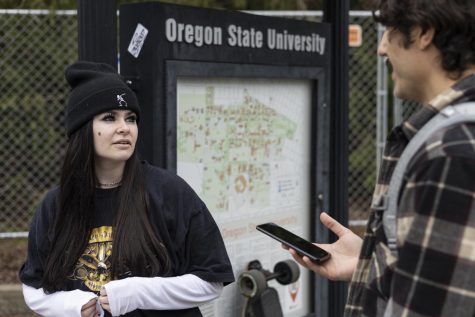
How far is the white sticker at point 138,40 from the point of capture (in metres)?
2.98

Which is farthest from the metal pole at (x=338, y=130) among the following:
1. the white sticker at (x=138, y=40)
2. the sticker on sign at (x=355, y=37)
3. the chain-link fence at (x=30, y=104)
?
the sticker on sign at (x=355, y=37)

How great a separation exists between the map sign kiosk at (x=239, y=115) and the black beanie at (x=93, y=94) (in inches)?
13.9

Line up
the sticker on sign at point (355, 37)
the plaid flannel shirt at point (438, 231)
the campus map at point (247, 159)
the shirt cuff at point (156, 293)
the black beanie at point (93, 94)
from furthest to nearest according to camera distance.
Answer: the sticker on sign at point (355, 37)
the campus map at point (247, 159)
the black beanie at point (93, 94)
the shirt cuff at point (156, 293)
the plaid flannel shirt at point (438, 231)

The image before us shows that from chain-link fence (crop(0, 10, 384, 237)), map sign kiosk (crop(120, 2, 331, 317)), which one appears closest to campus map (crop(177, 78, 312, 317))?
map sign kiosk (crop(120, 2, 331, 317))

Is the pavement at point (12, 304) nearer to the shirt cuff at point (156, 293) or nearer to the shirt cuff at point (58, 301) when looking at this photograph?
the shirt cuff at point (58, 301)

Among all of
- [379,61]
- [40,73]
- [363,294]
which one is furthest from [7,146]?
[363,294]

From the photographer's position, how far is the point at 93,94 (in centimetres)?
255

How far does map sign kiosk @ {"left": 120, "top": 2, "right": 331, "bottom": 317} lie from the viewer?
9.84ft

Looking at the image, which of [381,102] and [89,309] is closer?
[89,309]

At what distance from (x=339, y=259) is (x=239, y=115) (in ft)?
4.89

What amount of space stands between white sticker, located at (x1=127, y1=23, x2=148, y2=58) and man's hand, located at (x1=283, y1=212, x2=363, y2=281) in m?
1.19

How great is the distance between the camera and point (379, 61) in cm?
670

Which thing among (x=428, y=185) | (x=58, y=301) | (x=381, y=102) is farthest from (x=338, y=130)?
(x=381, y=102)

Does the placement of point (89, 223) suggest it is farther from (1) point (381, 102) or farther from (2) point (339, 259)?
(1) point (381, 102)
